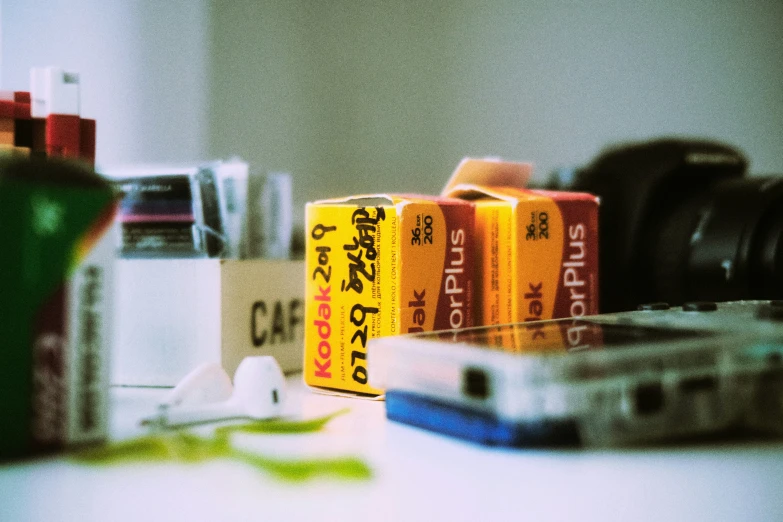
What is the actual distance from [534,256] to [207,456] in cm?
32

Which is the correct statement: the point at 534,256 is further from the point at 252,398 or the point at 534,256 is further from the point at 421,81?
the point at 421,81

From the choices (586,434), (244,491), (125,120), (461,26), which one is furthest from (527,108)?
(244,491)

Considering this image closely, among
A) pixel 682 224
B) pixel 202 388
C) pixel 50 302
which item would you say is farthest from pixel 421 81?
pixel 50 302

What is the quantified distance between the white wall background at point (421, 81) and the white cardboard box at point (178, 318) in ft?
1.15

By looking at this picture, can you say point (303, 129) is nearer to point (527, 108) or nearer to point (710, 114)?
point (527, 108)

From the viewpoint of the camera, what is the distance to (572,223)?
24.8 inches

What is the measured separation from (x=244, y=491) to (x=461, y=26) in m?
0.80

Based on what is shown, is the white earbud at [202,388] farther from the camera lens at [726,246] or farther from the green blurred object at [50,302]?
the camera lens at [726,246]

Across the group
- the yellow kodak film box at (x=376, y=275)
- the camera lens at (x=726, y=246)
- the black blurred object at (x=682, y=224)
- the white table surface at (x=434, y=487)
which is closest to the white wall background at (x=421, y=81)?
the black blurred object at (x=682, y=224)

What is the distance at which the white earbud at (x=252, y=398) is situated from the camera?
19.7 inches

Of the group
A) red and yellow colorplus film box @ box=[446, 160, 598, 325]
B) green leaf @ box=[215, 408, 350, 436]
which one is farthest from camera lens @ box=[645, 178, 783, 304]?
green leaf @ box=[215, 408, 350, 436]

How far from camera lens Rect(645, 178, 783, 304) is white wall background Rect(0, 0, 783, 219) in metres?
0.30

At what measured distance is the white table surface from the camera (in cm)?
32

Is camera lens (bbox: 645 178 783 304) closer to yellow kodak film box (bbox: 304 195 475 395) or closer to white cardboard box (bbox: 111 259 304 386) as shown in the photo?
yellow kodak film box (bbox: 304 195 475 395)
